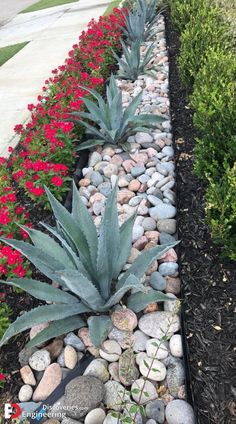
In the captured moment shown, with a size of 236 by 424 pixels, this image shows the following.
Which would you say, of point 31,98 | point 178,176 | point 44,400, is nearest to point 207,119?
point 178,176

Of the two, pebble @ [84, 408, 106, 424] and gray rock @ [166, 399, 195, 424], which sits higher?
pebble @ [84, 408, 106, 424]

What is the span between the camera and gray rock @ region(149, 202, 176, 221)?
2914 mm

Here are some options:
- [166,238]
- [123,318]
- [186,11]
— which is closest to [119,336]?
[123,318]

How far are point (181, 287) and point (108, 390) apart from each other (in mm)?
727

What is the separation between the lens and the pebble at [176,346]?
2039 millimetres

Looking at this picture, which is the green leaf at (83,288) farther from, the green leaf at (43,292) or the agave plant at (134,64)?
the agave plant at (134,64)

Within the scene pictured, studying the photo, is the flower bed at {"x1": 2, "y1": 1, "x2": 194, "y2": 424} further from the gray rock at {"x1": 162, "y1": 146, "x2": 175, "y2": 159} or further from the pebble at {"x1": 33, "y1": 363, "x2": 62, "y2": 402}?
the gray rock at {"x1": 162, "y1": 146, "x2": 175, "y2": 159}

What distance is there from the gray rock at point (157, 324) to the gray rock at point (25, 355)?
604 mm

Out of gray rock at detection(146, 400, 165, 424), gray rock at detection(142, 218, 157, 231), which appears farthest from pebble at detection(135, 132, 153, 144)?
gray rock at detection(146, 400, 165, 424)

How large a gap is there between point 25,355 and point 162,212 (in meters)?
1.39

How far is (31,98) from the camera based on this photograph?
5602mm

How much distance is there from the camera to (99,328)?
2.03 meters

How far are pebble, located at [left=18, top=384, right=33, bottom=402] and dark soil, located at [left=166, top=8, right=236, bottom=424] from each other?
0.81m

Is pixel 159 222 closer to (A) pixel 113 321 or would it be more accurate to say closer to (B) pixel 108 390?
(A) pixel 113 321
